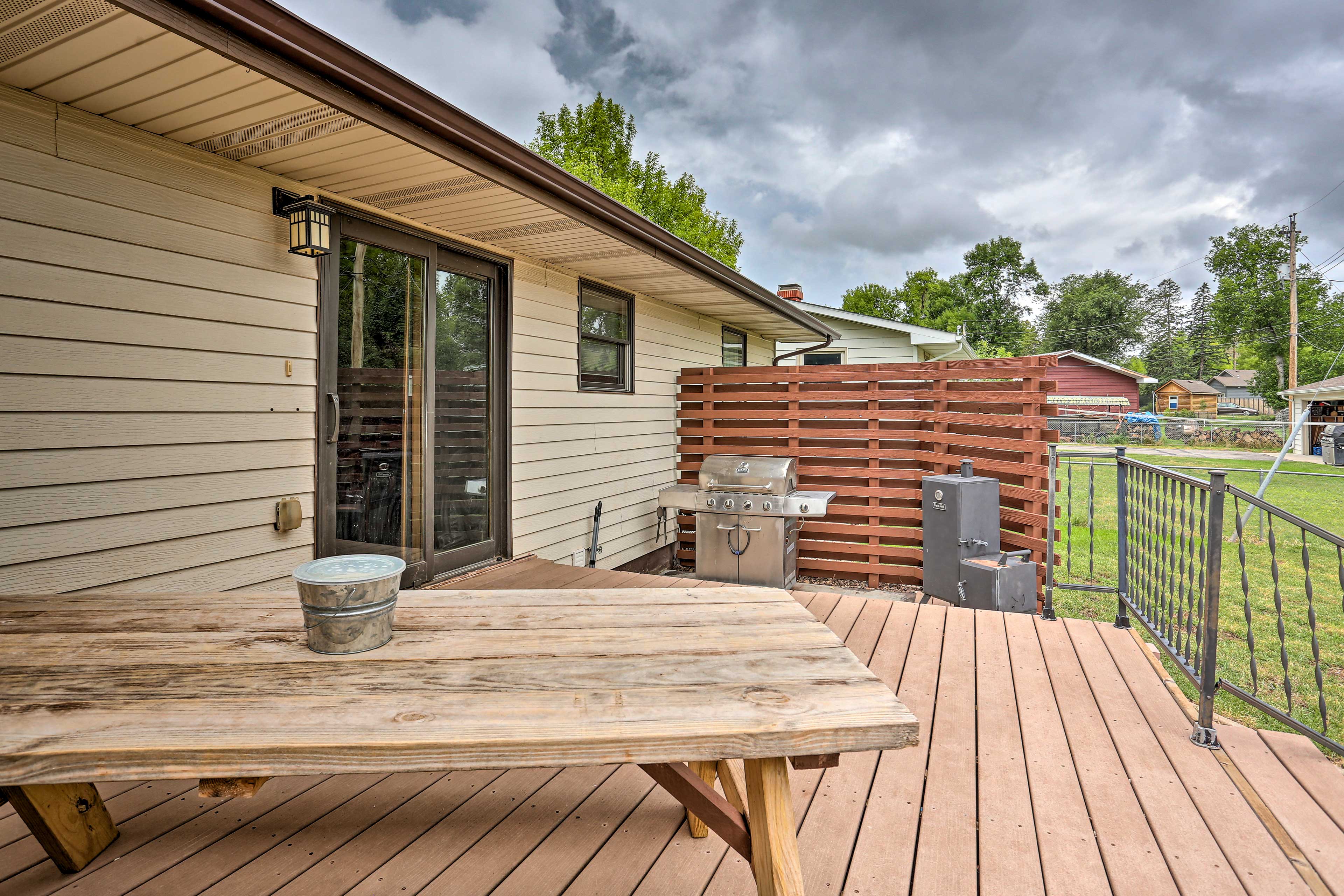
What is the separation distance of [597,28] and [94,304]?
2461cm

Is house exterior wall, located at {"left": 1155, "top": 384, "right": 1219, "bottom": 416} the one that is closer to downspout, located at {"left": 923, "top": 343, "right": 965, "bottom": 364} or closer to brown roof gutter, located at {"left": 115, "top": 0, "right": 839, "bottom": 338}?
downspout, located at {"left": 923, "top": 343, "right": 965, "bottom": 364}

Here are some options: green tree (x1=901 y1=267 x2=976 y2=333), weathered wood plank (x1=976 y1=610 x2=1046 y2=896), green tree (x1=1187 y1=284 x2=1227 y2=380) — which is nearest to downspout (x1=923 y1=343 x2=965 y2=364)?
weathered wood plank (x1=976 y1=610 x2=1046 y2=896)

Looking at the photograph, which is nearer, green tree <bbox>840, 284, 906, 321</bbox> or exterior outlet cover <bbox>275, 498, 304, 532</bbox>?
exterior outlet cover <bbox>275, 498, 304, 532</bbox>

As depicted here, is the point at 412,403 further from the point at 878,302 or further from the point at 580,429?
the point at 878,302

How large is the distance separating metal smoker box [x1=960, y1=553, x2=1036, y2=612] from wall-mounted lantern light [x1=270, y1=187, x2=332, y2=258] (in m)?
4.04

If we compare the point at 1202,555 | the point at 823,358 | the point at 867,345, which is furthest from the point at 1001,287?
the point at 1202,555

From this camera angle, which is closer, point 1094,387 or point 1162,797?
point 1162,797

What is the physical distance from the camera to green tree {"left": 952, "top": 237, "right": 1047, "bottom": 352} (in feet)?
126

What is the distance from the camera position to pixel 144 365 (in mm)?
2229

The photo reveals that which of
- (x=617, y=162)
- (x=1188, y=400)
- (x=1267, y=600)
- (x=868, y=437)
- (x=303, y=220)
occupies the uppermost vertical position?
(x=617, y=162)

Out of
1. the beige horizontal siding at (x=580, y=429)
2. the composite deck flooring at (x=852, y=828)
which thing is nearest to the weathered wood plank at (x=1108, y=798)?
the composite deck flooring at (x=852, y=828)

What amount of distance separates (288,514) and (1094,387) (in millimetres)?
32301

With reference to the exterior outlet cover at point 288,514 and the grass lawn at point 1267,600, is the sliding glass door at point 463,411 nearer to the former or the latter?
the exterior outlet cover at point 288,514

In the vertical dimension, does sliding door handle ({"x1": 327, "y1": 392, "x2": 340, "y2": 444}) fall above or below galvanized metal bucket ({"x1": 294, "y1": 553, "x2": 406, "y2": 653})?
above
